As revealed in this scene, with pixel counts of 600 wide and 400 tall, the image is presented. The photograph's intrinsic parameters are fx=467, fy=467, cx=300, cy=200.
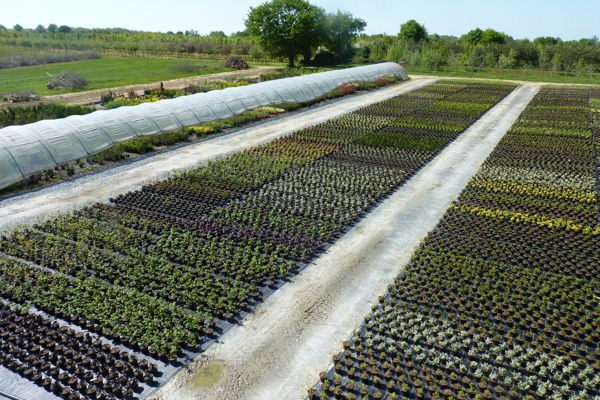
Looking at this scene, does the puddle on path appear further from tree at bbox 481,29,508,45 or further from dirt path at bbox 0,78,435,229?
tree at bbox 481,29,508,45

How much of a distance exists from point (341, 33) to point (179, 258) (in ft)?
294

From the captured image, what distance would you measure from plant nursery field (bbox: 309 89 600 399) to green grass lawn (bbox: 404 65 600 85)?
2336 inches

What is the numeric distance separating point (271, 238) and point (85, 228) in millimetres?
7524

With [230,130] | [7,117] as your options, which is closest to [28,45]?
[7,117]

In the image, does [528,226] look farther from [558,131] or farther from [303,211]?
[558,131]

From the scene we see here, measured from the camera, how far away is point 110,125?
2817cm

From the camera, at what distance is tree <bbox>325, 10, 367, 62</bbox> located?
95312 mm

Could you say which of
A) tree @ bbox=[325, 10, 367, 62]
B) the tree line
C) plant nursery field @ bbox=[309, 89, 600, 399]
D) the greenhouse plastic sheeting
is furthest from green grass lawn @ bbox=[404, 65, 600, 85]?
plant nursery field @ bbox=[309, 89, 600, 399]

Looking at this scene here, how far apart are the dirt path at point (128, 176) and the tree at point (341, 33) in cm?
6068

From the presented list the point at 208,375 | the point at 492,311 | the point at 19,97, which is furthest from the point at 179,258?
the point at 19,97

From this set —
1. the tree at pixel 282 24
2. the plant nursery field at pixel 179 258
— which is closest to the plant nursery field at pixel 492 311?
the plant nursery field at pixel 179 258

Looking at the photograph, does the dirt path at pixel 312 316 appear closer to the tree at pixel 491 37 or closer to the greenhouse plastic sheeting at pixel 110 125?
the greenhouse plastic sheeting at pixel 110 125

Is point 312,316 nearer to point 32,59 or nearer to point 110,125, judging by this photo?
point 110,125

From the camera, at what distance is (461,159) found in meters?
29.4
